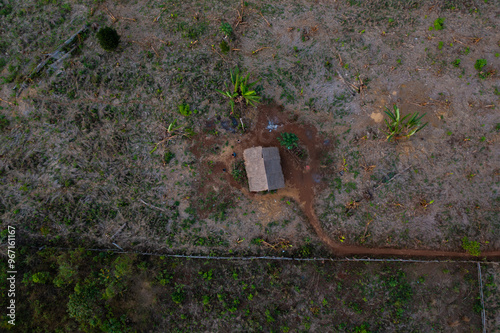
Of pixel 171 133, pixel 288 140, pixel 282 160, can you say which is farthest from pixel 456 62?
pixel 171 133

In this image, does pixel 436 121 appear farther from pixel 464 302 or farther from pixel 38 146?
pixel 38 146

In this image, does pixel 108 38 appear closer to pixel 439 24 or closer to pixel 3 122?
pixel 3 122

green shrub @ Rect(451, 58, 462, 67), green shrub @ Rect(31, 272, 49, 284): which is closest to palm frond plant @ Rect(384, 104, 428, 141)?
green shrub @ Rect(451, 58, 462, 67)

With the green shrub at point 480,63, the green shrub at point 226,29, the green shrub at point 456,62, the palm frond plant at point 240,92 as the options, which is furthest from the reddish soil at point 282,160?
the green shrub at point 480,63

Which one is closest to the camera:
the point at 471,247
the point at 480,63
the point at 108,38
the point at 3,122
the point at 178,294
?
the point at 471,247

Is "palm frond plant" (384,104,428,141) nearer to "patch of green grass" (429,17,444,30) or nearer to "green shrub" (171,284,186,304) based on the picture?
"patch of green grass" (429,17,444,30)

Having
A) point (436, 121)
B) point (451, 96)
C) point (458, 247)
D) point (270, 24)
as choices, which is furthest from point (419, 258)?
point (270, 24)
